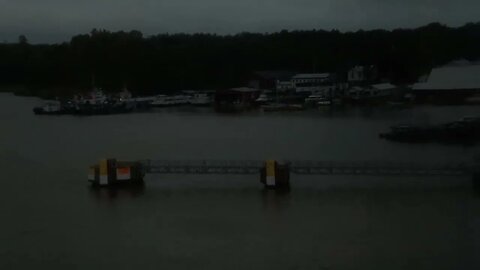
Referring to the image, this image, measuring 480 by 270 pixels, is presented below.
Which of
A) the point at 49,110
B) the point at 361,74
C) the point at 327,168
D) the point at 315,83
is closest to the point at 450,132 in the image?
the point at 327,168

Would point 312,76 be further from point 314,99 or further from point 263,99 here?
point 263,99

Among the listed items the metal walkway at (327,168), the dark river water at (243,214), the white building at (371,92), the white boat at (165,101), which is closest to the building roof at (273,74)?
the white building at (371,92)

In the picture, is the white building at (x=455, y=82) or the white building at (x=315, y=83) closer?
the white building at (x=455, y=82)

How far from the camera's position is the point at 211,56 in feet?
29.6

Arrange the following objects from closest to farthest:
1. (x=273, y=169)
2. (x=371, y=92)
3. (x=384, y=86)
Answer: (x=273, y=169) < (x=384, y=86) < (x=371, y=92)

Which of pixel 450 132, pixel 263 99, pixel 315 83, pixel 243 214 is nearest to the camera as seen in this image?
pixel 243 214

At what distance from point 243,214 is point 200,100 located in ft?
22.2

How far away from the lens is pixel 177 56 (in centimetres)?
991

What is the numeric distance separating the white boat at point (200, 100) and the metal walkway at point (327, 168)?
575cm

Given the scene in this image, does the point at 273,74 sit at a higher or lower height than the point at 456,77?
higher

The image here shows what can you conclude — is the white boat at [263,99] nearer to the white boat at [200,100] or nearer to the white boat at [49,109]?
the white boat at [200,100]

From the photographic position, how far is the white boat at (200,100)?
9.85m

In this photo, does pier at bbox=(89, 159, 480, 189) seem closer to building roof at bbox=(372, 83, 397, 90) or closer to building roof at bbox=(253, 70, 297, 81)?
building roof at bbox=(372, 83, 397, 90)

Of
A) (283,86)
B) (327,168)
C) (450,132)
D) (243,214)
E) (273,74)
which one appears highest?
(273,74)
